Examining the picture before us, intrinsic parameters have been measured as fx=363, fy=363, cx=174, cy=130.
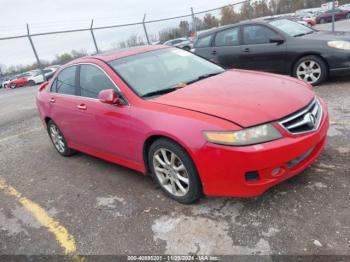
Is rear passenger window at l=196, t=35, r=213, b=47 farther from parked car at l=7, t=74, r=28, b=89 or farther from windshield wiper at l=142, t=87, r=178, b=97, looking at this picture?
parked car at l=7, t=74, r=28, b=89

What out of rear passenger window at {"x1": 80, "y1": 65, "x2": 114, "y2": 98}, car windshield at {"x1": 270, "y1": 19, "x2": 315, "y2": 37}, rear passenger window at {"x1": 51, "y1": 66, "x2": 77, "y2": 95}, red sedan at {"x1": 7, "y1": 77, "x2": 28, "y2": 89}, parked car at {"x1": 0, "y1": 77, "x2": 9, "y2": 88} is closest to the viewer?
rear passenger window at {"x1": 80, "y1": 65, "x2": 114, "y2": 98}

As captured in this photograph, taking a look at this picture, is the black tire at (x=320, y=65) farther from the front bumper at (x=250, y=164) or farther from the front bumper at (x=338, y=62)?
the front bumper at (x=250, y=164)

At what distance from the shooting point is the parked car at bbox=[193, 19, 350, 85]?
7066mm

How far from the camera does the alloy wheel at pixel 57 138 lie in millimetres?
5609

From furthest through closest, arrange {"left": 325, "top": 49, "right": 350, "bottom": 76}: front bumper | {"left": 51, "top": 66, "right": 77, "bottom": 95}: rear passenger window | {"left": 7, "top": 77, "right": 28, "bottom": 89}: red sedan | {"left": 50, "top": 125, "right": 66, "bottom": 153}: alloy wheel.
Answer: {"left": 7, "top": 77, "right": 28, "bottom": 89}: red sedan → {"left": 325, "top": 49, "right": 350, "bottom": 76}: front bumper → {"left": 50, "top": 125, "right": 66, "bottom": 153}: alloy wheel → {"left": 51, "top": 66, "right": 77, "bottom": 95}: rear passenger window

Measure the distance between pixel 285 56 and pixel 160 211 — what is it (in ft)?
17.0

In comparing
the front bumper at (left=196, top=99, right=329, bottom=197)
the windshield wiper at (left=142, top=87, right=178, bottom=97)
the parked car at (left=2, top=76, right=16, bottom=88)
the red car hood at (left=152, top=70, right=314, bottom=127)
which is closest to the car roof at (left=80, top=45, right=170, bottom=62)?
the windshield wiper at (left=142, top=87, right=178, bottom=97)

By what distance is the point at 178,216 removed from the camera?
3488 millimetres

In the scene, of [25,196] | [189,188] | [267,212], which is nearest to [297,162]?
[267,212]

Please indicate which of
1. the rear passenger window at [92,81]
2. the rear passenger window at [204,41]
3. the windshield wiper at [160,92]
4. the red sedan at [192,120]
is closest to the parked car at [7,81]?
the rear passenger window at [204,41]

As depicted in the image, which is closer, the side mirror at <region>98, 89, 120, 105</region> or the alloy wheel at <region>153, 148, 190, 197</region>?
the alloy wheel at <region>153, 148, 190, 197</region>

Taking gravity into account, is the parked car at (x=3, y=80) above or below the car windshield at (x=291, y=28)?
below

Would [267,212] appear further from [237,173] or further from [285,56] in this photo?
[285,56]

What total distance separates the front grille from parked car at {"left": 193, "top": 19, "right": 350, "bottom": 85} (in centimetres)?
404
